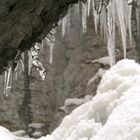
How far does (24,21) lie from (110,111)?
182 cm

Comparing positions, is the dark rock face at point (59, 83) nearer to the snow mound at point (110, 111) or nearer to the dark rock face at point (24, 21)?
the snow mound at point (110, 111)

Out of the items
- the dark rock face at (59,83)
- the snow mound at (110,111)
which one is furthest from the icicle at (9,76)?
the snow mound at (110,111)

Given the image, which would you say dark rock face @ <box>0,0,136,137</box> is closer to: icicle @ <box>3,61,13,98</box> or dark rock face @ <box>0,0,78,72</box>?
icicle @ <box>3,61,13,98</box>

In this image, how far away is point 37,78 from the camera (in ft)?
24.1

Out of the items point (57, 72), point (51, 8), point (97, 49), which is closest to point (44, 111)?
point (57, 72)

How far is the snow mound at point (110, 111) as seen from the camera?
6.86 feet

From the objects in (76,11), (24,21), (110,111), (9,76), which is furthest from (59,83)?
(24,21)

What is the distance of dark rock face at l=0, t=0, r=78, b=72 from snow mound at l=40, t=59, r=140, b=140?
0.85 m

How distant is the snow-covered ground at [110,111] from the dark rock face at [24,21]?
85cm

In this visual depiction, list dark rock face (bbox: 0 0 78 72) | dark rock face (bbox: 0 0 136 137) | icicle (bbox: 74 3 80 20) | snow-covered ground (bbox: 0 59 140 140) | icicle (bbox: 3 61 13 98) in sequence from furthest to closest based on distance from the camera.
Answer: icicle (bbox: 74 3 80 20), dark rock face (bbox: 0 0 136 137), snow-covered ground (bbox: 0 59 140 140), icicle (bbox: 3 61 13 98), dark rock face (bbox: 0 0 78 72)

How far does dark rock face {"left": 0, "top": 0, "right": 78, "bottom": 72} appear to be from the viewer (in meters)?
1.16

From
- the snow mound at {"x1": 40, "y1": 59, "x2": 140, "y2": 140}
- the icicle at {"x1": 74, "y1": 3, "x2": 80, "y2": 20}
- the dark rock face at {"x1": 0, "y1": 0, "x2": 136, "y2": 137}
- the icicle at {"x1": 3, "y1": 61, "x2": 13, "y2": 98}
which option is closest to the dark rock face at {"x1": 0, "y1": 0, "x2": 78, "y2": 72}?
the icicle at {"x1": 3, "y1": 61, "x2": 13, "y2": 98}

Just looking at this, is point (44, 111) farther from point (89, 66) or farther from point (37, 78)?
point (89, 66)

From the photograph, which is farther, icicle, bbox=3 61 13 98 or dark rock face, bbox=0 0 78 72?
icicle, bbox=3 61 13 98
